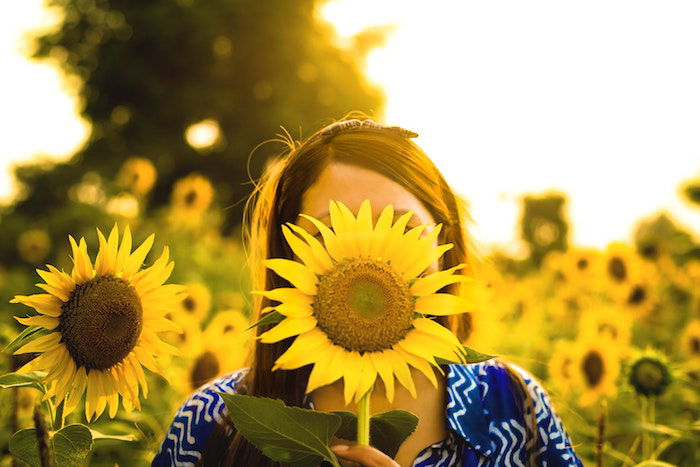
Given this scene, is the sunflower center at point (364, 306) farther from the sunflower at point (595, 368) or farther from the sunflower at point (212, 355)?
the sunflower at point (595, 368)

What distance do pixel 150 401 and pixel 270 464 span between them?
1159 millimetres

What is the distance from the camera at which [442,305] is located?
2.04 ft

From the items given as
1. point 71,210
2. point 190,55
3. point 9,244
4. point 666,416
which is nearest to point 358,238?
point 666,416

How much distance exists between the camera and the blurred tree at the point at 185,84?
1287 cm

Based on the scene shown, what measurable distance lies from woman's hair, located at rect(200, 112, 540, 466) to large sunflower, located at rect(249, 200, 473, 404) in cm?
54

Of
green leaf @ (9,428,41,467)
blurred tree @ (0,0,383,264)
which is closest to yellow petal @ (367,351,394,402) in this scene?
green leaf @ (9,428,41,467)

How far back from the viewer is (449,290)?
1340mm

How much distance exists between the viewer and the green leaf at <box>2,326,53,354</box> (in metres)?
0.73

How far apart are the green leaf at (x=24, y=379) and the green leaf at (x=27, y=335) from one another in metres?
0.03

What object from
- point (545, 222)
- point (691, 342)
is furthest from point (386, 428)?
point (545, 222)

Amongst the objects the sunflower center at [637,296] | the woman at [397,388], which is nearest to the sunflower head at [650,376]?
the woman at [397,388]

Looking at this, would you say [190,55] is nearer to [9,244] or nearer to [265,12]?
[265,12]

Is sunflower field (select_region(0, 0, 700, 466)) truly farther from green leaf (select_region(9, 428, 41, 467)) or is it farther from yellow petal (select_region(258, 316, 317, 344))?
yellow petal (select_region(258, 316, 317, 344))

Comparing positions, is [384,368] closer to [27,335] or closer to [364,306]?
[364,306]
